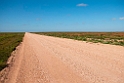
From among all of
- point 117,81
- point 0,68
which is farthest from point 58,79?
point 0,68

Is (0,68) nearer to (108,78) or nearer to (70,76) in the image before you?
(70,76)

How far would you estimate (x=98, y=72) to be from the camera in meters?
7.71

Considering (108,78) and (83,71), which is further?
(83,71)

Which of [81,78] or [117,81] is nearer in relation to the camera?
[117,81]

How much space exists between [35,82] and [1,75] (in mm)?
2280

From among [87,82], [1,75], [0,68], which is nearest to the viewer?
[87,82]

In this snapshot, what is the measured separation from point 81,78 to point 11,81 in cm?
299

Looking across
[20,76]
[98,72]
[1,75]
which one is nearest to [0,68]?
[1,75]

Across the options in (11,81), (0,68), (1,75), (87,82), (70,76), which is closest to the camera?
(87,82)

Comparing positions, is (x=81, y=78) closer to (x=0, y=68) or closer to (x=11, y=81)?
(x=11, y=81)

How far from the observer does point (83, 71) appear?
7914 millimetres

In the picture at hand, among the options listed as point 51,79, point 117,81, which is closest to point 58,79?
point 51,79

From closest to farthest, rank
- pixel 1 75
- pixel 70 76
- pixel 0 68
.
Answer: pixel 70 76
pixel 1 75
pixel 0 68

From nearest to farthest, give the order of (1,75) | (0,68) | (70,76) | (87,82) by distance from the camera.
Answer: (87,82)
(70,76)
(1,75)
(0,68)
